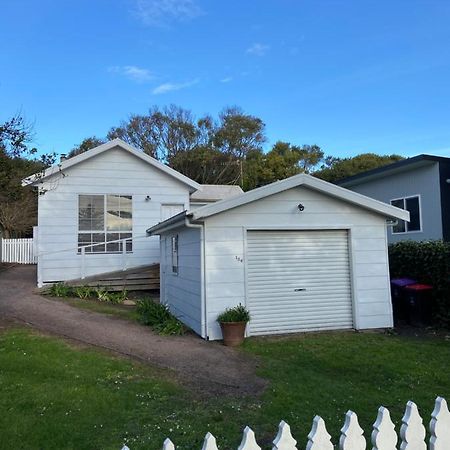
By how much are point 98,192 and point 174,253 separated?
16.8 ft

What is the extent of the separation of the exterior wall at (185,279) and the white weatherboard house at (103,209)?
3.04 metres

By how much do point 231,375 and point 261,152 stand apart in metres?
38.2

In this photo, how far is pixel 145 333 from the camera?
398 inches

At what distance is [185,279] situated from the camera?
11484 mm

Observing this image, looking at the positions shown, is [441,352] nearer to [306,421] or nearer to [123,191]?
[306,421]

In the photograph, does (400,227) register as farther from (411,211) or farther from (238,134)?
(238,134)

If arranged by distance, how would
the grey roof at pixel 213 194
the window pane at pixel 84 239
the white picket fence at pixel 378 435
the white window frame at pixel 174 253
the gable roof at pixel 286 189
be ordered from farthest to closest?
the grey roof at pixel 213 194 < the window pane at pixel 84 239 < the white window frame at pixel 174 253 < the gable roof at pixel 286 189 < the white picket fence at pixel 378 435

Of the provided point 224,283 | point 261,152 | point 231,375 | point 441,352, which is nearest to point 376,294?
point 441,352

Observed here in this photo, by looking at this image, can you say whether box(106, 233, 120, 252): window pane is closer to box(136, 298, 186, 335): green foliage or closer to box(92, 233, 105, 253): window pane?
box(92, 233, 105, 253): window pane

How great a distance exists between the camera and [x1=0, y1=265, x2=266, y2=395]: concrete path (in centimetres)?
684

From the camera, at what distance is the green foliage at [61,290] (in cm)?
1462

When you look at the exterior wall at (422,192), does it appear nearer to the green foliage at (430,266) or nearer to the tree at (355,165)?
the green foliage at (430,266)

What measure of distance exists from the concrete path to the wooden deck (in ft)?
6.06

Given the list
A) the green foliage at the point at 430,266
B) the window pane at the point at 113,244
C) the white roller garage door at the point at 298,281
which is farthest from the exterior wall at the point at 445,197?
the window pane at the point at 113,244
